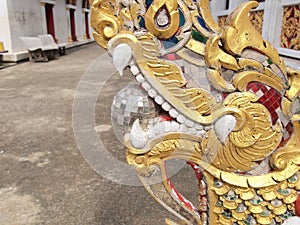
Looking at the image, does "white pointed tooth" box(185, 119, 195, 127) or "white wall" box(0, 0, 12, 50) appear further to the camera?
"white wall" box(0, 0, 12, 50)

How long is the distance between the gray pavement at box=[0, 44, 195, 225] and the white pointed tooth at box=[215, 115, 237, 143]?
297 mm

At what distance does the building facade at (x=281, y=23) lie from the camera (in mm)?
1955

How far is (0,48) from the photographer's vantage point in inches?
329

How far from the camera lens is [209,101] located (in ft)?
2.28

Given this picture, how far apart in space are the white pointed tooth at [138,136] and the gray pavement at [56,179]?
0.60 ft

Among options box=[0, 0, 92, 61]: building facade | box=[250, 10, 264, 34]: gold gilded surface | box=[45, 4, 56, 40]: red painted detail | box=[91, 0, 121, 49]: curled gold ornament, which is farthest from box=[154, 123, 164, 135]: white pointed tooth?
box=[45, 4, 56, 40]: red painted detail

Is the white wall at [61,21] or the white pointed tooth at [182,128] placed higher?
the white pointed tooth at [182,128]

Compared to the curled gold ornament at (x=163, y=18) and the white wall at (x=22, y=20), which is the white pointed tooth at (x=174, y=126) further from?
the white wall at (x=22, y=20)

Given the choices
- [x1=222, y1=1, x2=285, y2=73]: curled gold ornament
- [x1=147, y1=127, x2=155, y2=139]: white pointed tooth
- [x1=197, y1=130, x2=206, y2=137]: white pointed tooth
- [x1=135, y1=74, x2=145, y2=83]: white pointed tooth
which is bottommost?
[x1=197, y1=130, x2=206, y2=137]: white pointed tooth

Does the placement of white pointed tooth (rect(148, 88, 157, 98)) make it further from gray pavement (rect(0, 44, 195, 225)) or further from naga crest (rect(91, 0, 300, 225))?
gray pavement (rect(0, 44, 195, 225))

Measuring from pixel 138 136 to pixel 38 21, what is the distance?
11.1 meters

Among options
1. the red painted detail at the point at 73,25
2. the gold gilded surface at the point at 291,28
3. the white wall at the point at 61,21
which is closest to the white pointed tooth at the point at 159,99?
the gold gilded surface at the point at 291,28

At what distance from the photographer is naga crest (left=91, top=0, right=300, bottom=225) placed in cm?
65

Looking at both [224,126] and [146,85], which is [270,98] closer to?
[224,126]
